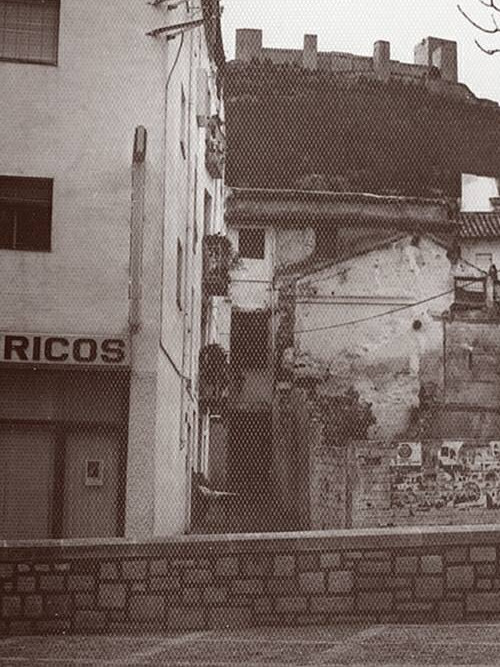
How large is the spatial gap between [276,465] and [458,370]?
569cm

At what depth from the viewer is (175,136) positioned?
18000 mm

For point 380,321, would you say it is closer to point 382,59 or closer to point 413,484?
point 413,484

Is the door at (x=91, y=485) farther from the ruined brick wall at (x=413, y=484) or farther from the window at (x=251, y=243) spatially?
the window at (x=251, y=243)

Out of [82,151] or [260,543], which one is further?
[82,151]

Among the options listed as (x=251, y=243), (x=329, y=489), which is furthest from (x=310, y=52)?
(x=329, y=489)

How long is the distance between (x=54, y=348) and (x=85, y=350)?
370 millimetres

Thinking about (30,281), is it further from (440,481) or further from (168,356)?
(440,481)

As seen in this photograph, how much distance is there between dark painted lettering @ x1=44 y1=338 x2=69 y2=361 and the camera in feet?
51.1

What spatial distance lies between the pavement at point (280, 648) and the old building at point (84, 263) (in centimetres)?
416

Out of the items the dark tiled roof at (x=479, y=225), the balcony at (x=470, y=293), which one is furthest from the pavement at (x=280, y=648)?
the dark tiled roof at (x=479, y=225)

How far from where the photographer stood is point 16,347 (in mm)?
15586

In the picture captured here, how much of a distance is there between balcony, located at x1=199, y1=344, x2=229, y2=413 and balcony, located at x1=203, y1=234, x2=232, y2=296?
1220 millimetres

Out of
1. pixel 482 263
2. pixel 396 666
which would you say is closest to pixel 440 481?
pixel 396 666

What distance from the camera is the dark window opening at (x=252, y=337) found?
123 ft
